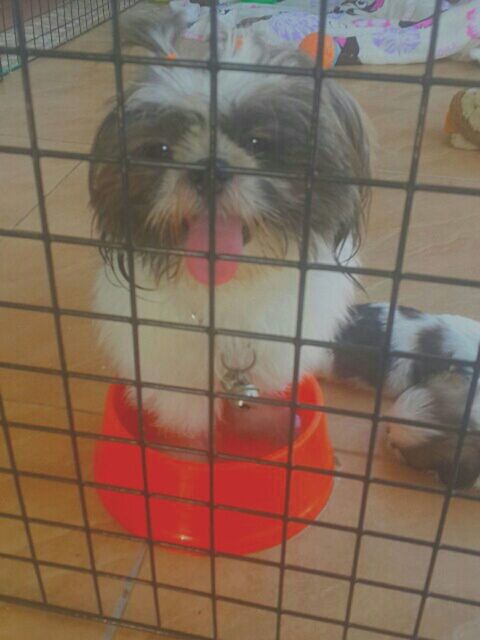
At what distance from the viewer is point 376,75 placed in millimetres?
579

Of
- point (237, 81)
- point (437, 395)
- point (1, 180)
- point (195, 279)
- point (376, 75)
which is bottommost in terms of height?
point (1, 180)

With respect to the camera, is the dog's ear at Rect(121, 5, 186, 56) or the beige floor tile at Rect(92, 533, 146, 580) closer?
the dog's ear at Rect(121, 5, 186, 56)

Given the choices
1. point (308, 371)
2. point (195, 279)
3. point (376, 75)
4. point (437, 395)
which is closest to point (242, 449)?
point (308, 371)

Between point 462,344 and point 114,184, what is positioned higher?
point 114,184

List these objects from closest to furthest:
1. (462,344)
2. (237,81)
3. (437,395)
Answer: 1. (237,81)
2. (437,395)
3. (462,344)

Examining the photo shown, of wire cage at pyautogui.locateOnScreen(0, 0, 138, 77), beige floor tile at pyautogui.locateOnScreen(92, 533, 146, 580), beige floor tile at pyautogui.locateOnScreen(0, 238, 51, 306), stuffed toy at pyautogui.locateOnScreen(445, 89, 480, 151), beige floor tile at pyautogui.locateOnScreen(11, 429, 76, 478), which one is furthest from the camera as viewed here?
wire cage at pyautogui.locateOnScreen(0, 0, 138, 77)

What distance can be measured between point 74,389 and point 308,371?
47 cm

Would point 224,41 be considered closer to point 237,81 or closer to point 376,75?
point 237,81

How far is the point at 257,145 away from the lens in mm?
933

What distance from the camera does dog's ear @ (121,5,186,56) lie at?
100 centimetres

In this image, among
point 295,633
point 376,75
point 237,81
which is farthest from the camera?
point 295,633

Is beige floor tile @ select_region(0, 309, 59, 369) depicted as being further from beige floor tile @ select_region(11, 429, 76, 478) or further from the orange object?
the orange object

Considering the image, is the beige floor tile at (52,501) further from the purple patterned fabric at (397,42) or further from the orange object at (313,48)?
the purple patterned fabric at (397,42)

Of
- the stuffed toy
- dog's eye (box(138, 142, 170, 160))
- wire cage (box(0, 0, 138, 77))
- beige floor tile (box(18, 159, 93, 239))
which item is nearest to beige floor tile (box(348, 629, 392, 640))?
dog's eye (box(138, 142, 170, 160))
